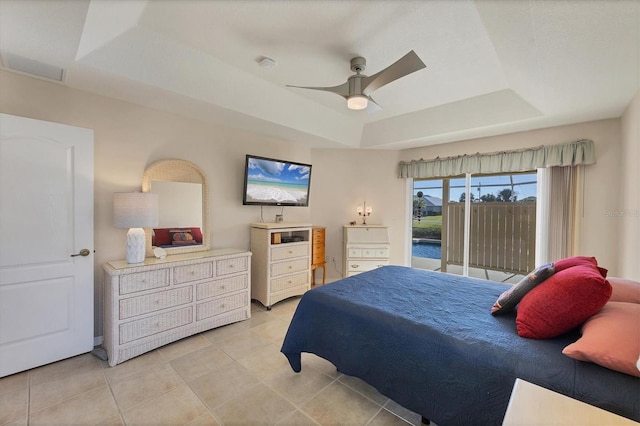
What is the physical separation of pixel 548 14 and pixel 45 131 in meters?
3.61

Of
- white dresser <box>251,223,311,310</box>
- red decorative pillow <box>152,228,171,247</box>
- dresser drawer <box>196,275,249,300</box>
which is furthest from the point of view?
white dresser <box>251,223,311,310</box>

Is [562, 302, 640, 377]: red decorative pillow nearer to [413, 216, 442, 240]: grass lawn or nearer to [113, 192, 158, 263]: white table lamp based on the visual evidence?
[113, 192, 158, 263]: white table lamp

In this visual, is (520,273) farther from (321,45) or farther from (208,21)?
(208,21)

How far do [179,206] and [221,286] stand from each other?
106 cm

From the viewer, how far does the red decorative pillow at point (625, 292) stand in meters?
1.61

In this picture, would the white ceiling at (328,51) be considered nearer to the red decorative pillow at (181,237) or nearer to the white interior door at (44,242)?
the white interior door at (44,242)

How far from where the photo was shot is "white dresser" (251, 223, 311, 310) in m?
3.60

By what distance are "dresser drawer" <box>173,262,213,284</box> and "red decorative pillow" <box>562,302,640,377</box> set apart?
9.34ft

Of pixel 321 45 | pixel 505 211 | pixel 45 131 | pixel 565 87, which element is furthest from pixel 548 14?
pixel 45 131

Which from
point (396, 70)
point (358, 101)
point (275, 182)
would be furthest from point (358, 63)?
point (275, 182)

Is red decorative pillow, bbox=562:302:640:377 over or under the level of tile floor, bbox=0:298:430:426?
over

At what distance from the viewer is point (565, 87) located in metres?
2.30

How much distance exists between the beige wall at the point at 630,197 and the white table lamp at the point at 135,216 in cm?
427

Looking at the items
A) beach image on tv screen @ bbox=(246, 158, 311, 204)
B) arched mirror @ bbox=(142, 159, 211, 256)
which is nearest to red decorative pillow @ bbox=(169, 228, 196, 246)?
arched mirror @ bbox=(142, 159, 211, 256)
